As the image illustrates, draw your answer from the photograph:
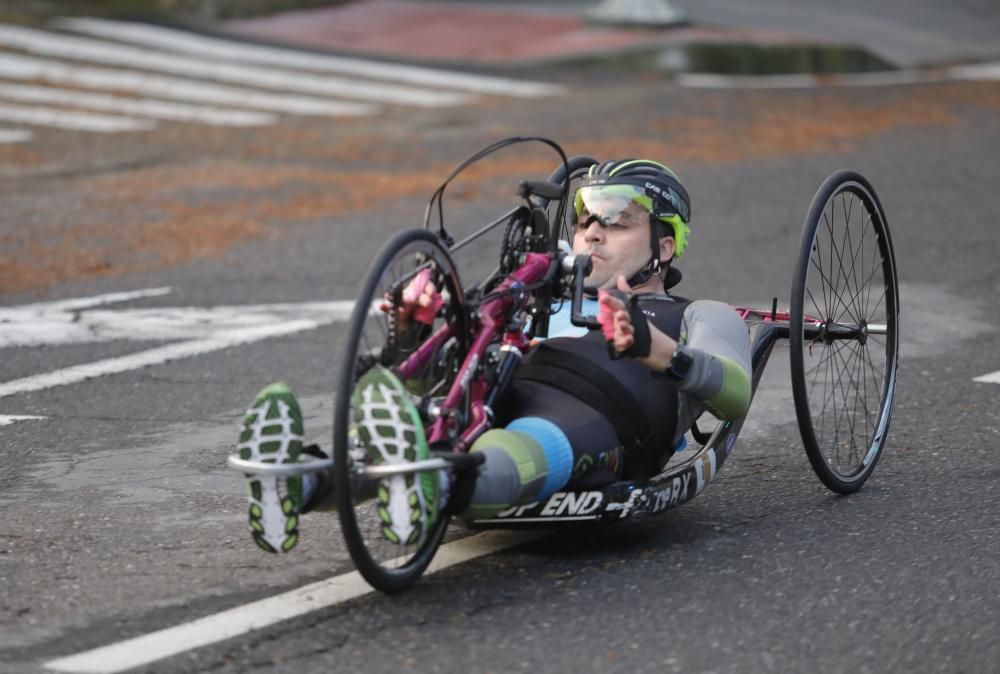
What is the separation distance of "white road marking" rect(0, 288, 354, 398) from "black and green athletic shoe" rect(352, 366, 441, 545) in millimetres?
3411

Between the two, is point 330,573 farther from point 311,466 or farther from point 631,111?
point 631,111

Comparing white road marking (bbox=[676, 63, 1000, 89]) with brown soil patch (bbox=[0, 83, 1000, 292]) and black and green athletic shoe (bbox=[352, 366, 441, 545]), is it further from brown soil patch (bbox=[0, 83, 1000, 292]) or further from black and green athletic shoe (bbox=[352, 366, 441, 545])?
black and green athletic shoe (bbox=[352, 366, 441, 545])

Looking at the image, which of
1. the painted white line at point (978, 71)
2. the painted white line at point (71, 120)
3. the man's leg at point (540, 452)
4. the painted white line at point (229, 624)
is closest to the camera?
the painted white line at point (229, 624)

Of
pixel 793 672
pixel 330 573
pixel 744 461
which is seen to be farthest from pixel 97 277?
pixel 793 672

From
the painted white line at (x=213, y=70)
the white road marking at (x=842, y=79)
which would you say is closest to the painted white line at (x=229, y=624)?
the painted white line at (x=213, y=70)

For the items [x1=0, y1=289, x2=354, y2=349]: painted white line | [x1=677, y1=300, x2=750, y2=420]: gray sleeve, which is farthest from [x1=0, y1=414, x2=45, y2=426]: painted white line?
[x1=677, y1=300, x2=750, y2=420]: gray sleeve

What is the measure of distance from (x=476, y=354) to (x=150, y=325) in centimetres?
406

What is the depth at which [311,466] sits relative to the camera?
4.08 metres

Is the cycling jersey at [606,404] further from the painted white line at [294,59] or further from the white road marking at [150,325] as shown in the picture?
the painted white line at [294,59]


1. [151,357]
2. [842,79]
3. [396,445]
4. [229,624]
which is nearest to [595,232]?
[396,445]

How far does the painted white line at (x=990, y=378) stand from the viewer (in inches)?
276

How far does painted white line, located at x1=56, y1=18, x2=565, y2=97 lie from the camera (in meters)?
16.9

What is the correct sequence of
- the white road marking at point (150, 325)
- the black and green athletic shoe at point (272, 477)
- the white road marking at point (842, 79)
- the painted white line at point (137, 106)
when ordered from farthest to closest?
the white road marking at point (842, 79) → the painted white line at point (137, 106) → the white road marking at point (150, 325) → the black and green athletic shoe at point (272, 477)

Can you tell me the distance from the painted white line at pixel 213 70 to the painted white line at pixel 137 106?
1313 mm
